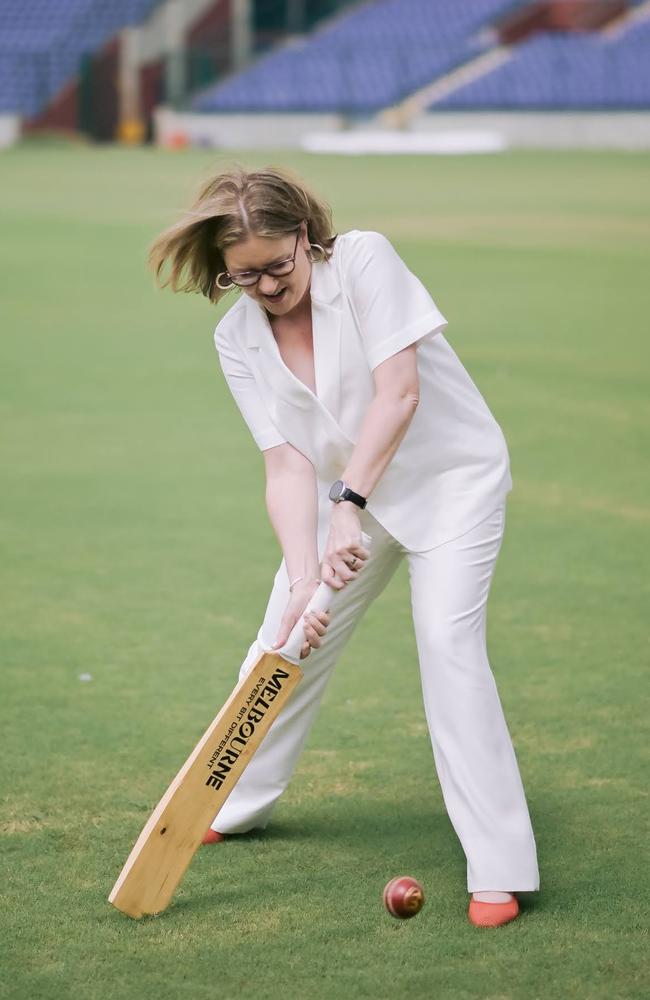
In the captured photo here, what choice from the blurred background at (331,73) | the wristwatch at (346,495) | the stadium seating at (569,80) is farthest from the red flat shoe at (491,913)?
the stadium seating at (569,80)

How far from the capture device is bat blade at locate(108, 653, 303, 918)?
13.7 feet

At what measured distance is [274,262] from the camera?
4.07 metres

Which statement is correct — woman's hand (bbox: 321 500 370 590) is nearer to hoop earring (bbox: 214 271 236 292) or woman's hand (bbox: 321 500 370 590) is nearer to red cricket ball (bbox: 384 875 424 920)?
hoop earring (bbox: 214 271 236 292)

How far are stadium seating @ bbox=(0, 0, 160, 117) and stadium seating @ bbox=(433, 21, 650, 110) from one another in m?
10.1

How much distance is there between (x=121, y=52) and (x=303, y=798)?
40633mm

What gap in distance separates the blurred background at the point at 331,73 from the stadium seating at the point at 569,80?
0.05 meters

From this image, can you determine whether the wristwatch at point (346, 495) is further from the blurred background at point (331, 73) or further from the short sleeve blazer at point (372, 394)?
the blurred background at point (331, 73)

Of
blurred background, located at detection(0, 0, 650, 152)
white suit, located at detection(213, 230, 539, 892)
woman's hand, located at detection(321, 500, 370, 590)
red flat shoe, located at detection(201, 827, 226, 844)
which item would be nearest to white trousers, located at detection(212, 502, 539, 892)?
white suit, located at detection(213, 230, 539, 892)

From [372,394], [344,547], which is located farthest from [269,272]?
[344,547]

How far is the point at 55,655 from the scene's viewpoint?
639 centimetres

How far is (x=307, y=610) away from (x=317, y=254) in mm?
959

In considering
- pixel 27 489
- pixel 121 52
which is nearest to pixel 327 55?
pixel 121 52

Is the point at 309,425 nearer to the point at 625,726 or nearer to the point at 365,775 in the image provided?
the point at 365,775

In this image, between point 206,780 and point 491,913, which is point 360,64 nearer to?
point 206,780
